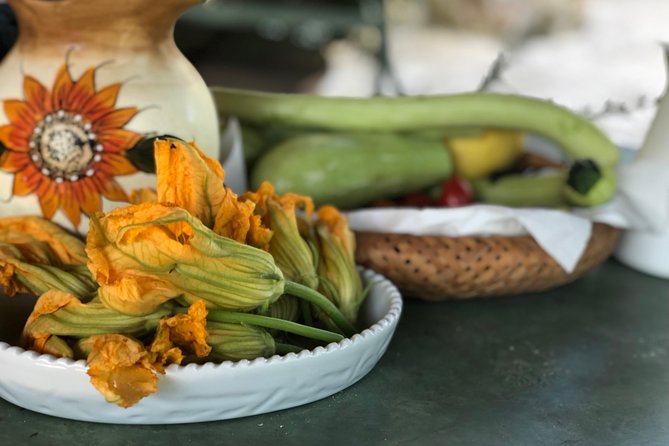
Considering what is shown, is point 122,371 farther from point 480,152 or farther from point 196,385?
point 480,152

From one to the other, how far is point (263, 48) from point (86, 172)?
3024 millimetres

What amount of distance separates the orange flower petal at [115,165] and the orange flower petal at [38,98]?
0.05 metres

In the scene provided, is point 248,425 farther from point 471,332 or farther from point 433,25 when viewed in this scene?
point 433,25

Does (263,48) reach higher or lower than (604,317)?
lower

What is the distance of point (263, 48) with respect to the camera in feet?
11.8

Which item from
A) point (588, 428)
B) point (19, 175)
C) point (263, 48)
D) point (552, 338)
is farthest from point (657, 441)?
point (263, 48)

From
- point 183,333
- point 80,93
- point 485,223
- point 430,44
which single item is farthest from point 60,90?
point 430,44

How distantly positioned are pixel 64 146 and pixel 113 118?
0.13 ft

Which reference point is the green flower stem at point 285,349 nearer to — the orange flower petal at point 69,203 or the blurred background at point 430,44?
the orange flower petal at point 69,203

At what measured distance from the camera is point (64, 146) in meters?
0.65

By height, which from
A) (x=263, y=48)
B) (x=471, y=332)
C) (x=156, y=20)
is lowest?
(x=263, y=48)

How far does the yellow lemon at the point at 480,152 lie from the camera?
3.07 feet

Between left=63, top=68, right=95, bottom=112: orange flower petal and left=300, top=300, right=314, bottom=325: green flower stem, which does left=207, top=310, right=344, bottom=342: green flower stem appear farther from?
left=63, top=68, right=95, bottom=112: orange flower petal

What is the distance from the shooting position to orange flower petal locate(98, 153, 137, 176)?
2.16 feet
